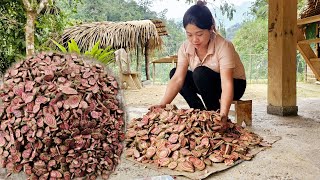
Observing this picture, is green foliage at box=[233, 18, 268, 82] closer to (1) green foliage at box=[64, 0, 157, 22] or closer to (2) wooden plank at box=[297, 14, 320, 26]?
(1) green foliage at box=[64, 0, 157, 22]

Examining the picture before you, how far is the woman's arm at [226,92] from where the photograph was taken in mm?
2086

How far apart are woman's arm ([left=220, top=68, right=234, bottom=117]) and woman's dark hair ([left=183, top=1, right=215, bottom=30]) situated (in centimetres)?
33

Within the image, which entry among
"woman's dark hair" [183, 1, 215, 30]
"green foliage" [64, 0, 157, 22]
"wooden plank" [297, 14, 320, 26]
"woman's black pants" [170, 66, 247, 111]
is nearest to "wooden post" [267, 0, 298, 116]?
"woman's black pants" [170, 66, 247, 111]

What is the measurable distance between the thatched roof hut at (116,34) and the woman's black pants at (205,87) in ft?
20.4

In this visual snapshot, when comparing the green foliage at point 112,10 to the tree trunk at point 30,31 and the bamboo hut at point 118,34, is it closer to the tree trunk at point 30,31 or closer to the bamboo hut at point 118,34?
the bamboo hut at point 118,34

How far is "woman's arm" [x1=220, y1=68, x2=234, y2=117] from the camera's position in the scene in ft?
6.84

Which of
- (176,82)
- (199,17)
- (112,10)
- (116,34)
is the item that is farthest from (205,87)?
(112,10)

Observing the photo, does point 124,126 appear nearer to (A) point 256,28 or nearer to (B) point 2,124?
(B) point 2,124

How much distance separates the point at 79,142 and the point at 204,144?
3.95 feet

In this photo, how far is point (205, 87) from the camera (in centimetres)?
249

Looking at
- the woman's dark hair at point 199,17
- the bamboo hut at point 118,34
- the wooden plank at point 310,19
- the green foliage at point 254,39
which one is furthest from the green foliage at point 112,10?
the woman's dark hair at point 199,17

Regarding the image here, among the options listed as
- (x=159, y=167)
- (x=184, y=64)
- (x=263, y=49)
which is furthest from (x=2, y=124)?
(x=263, y=49)

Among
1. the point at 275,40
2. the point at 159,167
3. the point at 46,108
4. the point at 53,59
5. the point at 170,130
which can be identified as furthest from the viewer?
the point at 275,40

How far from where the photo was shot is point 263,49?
14945 millimetres
